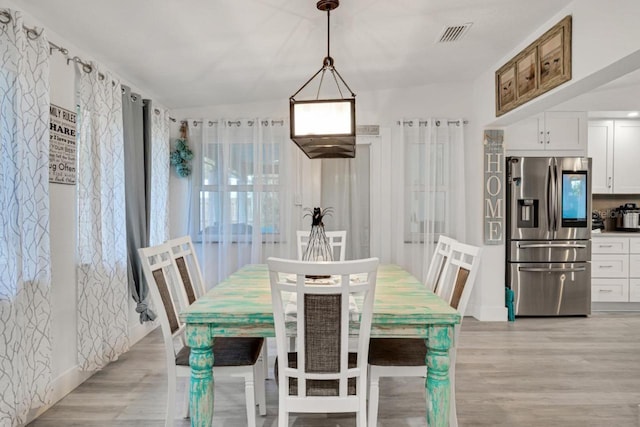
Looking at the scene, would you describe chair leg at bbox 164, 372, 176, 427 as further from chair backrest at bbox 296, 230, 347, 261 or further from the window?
the window

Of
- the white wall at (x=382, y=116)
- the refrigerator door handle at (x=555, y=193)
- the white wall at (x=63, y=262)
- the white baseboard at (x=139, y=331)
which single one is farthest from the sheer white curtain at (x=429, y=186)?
the white wall at (x=63, y=262)

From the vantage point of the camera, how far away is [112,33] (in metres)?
2.53

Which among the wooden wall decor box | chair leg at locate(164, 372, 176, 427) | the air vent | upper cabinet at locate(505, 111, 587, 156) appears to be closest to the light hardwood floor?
chair leg at locate(164, 372, 176, 427)

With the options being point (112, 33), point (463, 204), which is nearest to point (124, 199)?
point (112, 33)

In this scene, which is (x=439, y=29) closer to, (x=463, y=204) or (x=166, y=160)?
(x=463, y=204)

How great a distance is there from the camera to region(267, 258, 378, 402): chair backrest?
1475 millimetres

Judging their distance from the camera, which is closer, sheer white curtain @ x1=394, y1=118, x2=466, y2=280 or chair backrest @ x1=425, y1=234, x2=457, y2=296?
chair backrest @ x1=425, y1=234, x2=457, y2=296

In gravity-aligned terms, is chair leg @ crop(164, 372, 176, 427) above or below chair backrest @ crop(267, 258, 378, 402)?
below

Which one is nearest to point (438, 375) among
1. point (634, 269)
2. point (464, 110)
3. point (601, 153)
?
point (464, 110)

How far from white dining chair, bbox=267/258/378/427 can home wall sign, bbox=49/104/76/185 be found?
1.83 metres

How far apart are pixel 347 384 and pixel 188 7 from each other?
222 cm

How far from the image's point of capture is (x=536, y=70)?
3.05 metres

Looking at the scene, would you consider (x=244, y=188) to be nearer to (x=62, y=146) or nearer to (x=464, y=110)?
(x=62, y=146)

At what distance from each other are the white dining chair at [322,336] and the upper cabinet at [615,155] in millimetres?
4474
